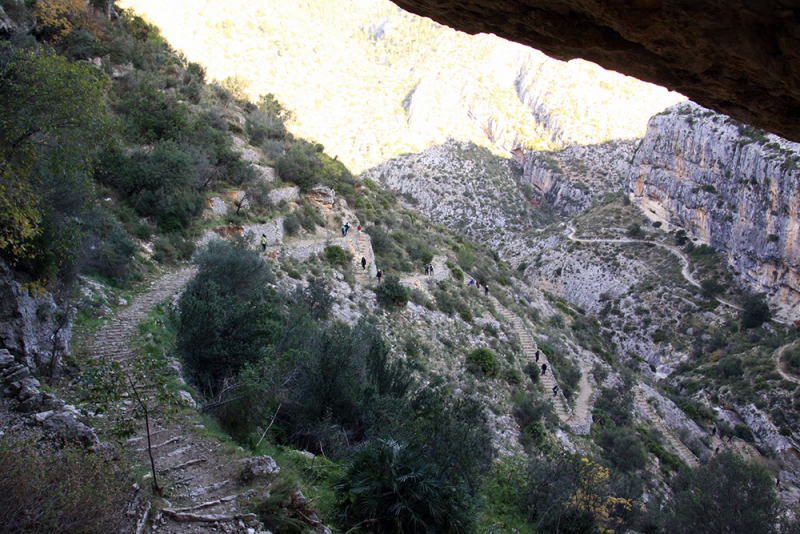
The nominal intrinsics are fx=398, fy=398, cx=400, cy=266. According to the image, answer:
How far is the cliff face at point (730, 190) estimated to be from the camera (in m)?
38.5

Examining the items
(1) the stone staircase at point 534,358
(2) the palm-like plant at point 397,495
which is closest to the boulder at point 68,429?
(2) the palm-like plant at point 397,495

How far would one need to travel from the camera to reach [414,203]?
67938 millimetres

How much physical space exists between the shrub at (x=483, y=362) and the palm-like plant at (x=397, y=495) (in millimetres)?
13906

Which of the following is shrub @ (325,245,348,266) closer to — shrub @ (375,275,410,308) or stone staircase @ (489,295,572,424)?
shrub @ (375,275,410,308)

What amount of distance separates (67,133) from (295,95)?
65.0 m

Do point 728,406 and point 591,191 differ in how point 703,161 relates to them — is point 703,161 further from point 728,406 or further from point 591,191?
point 728,406

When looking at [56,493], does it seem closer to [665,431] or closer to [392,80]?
[665,431]

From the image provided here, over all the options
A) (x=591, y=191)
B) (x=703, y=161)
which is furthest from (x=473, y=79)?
(x=703, y=161)

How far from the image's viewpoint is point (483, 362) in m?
19.8

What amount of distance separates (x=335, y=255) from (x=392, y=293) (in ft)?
12.8

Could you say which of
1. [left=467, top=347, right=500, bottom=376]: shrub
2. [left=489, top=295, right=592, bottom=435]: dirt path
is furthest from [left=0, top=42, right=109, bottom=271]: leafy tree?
[left=489, top=295, right=592, bottom=435]: dirt path

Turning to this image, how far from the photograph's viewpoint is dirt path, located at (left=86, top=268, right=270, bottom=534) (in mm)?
4395

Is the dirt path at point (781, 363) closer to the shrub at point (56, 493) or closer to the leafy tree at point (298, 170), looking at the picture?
the leafy tree at point (298, 170)

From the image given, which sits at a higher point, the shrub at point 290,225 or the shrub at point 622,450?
the shrub at point 290,225
